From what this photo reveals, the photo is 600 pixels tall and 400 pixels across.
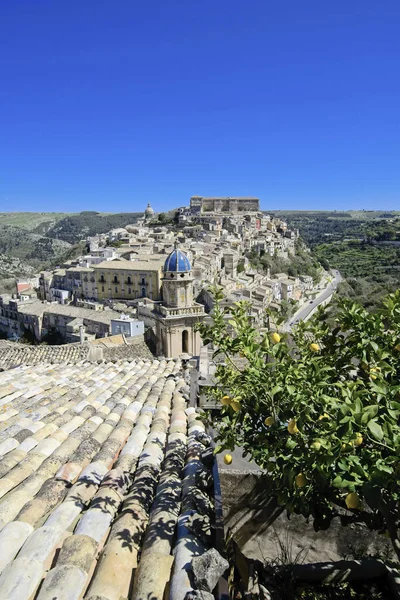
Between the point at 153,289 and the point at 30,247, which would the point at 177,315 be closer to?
the point at 153,289

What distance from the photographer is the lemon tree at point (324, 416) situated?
209 centimetres

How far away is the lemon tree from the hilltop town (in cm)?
1669

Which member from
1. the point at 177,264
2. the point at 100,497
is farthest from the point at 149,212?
the point at 100,497

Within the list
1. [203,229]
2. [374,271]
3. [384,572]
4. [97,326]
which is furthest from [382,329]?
[203,229]

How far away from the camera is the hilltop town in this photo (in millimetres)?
23000

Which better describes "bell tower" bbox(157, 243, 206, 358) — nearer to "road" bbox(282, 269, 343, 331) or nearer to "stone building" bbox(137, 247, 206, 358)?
"stone building" bbox(137, 247, 206, 358)

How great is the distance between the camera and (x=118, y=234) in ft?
256

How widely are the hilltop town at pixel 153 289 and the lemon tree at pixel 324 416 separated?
16687mm

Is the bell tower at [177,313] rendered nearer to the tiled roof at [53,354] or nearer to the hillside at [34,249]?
the tiled roof at [53,354]

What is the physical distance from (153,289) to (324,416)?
43309 millimetres

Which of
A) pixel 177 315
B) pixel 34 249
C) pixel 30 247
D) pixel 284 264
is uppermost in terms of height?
pixel 177 315

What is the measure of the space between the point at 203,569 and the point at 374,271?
2729 inches

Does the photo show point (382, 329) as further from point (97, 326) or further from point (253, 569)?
point (97, 326)

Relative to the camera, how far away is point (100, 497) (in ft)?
10.6
